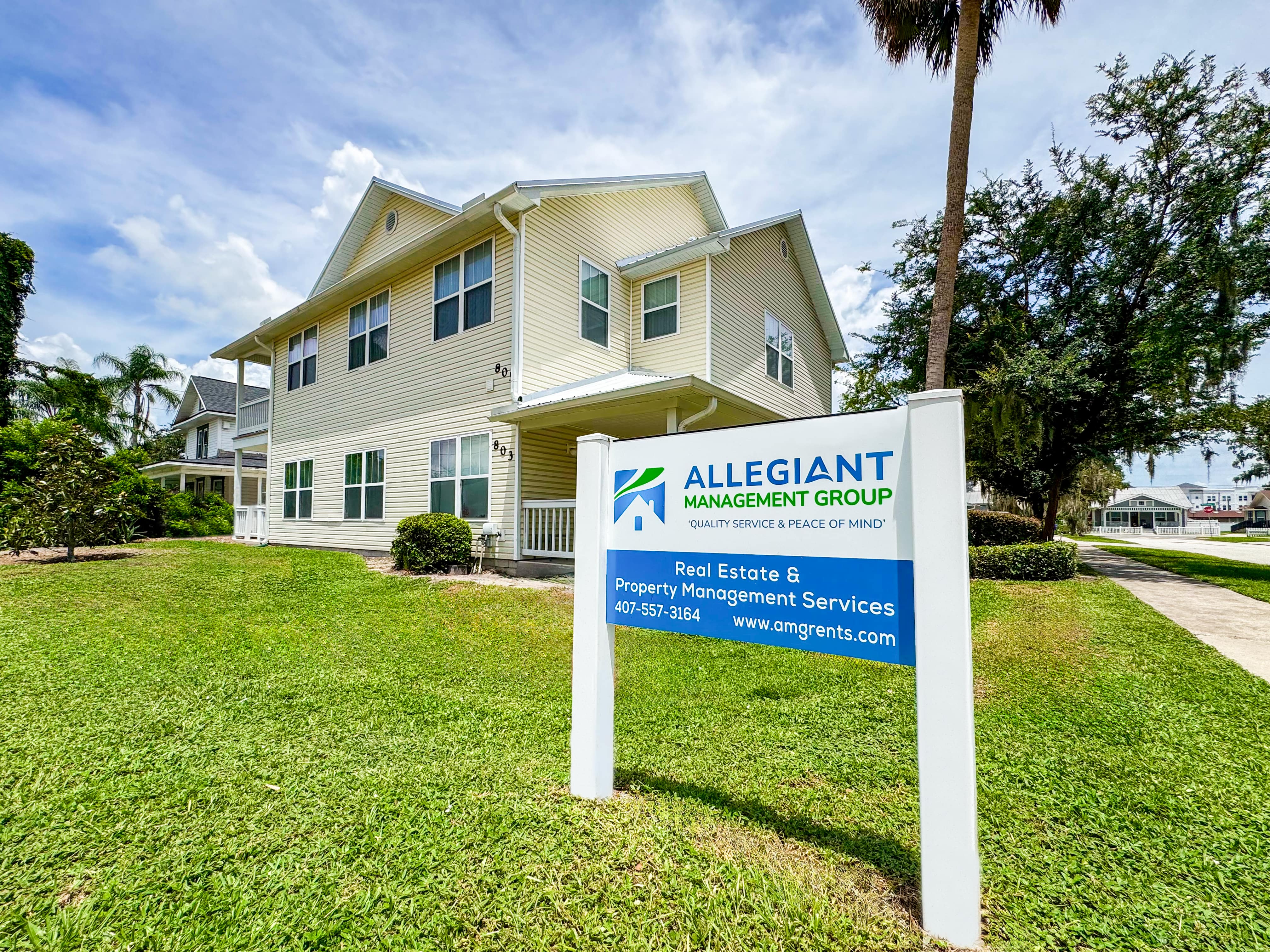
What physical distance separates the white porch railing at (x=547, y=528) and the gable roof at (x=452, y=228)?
5.34 meters

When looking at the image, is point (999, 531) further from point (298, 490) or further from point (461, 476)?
point (298, 490)

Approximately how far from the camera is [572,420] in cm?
1009

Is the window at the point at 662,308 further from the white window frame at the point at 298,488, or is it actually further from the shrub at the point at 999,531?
the shrub at the point at 999,531

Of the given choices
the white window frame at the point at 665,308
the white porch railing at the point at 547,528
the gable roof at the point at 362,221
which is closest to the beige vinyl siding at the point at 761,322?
the white window frame at the point at 665,308

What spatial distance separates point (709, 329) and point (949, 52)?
644cm

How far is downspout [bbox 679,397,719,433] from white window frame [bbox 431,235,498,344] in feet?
14.6

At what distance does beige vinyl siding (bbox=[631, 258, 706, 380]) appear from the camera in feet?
38.1

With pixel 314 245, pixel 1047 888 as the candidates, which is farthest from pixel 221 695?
pixel 314 245

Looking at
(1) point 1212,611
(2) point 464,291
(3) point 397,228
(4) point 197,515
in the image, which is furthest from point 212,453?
(1) point 1212,611

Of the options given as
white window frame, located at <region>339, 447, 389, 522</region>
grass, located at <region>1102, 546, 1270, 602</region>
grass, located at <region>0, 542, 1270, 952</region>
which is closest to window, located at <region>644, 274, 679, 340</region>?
white window frame, located at <region>339, 447, 389, 522</region>

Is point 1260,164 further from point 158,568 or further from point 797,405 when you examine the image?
point 158,568

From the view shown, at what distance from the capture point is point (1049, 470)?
14859mm

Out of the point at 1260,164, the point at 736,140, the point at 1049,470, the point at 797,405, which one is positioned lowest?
the point at 1049,470

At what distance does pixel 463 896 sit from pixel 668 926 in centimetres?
79
